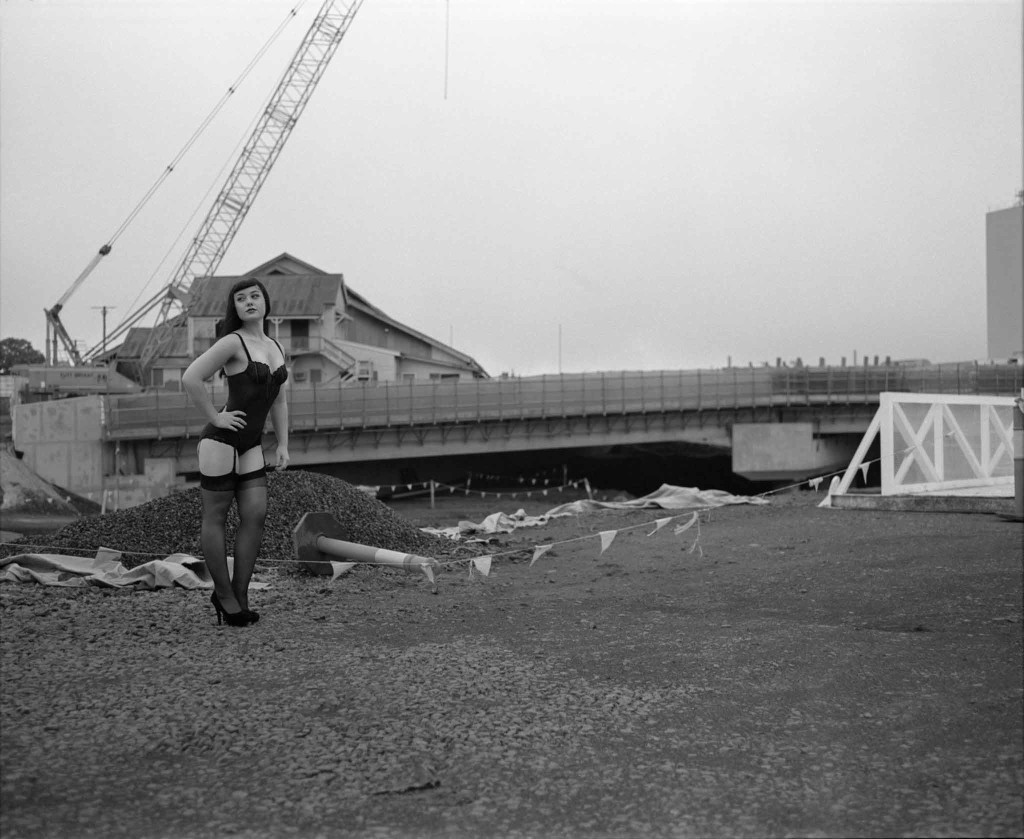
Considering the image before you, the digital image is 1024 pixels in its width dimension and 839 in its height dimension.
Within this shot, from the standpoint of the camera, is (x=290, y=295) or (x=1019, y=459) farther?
(x=290, y=295)

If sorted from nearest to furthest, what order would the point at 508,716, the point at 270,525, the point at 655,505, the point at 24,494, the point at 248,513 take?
the point at 508,716 → the point at 248,513 → the point at 270,525 → the point at 655,505 → the point at 24,494

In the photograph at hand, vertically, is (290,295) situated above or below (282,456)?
above

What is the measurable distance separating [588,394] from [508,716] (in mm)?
39580

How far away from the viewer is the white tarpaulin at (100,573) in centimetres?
839

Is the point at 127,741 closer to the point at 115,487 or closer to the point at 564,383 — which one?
the point at 115,487

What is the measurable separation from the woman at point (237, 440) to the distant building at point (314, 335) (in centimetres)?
4720

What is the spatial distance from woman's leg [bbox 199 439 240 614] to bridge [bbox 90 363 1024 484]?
27743mm

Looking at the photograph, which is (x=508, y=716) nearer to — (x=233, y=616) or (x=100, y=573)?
(x=233, y=616)

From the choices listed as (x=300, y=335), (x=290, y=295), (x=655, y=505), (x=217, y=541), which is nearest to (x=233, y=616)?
(x=217, y=541)

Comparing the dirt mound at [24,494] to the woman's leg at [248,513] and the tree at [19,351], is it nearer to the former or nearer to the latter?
the woman's leg at [248,513]

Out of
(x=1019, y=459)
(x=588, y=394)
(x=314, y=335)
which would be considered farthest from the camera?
(x=314, y=335)

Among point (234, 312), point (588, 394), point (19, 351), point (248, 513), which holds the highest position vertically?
point (19, 351)

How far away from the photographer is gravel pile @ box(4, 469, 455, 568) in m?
11.0

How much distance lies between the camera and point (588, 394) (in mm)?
43844
